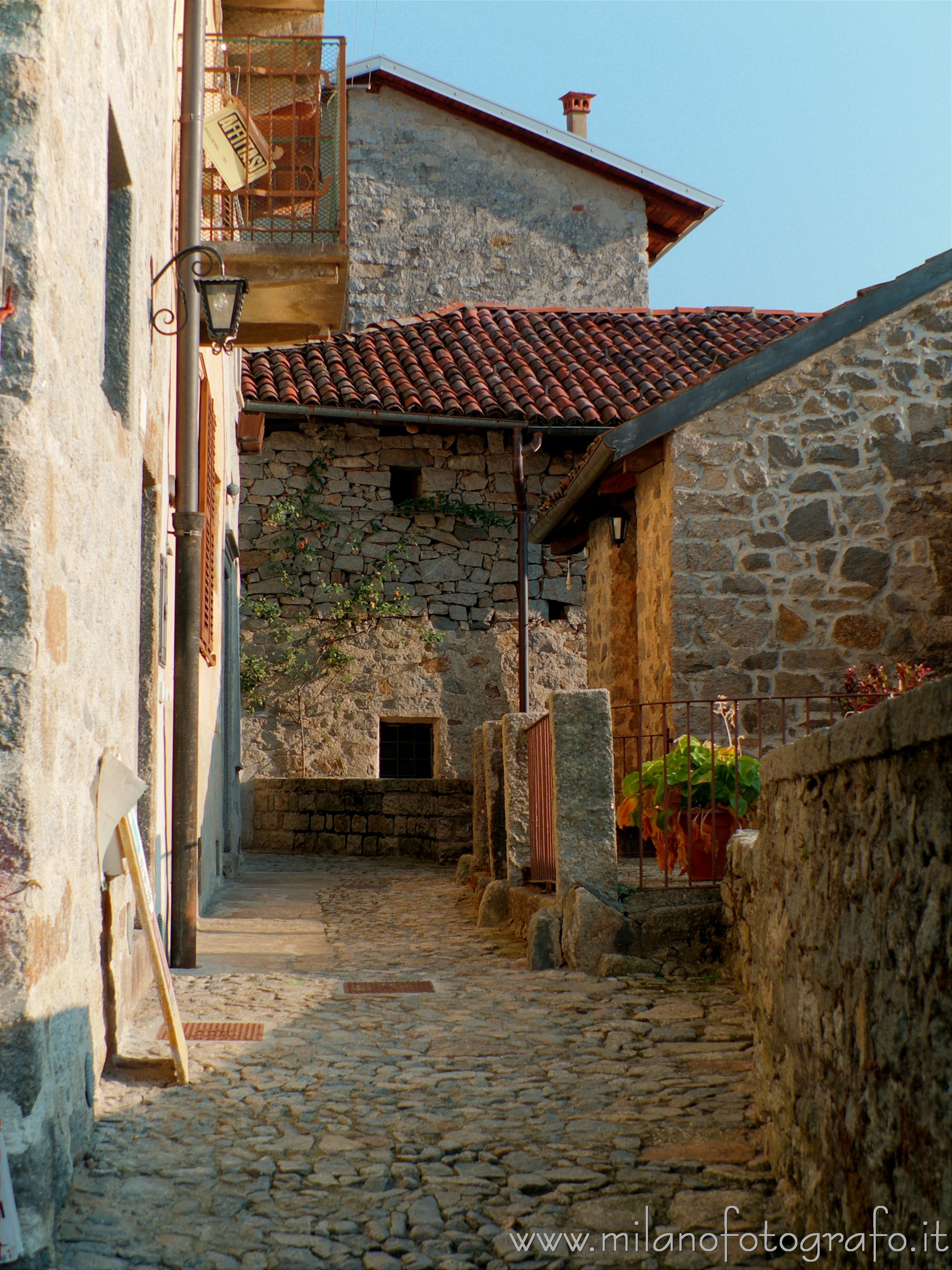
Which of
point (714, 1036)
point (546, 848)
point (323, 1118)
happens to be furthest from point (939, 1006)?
point (546, 848)

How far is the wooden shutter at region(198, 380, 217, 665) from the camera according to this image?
24.5ft

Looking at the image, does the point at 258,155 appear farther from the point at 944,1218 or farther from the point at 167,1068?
the point at 944,1218

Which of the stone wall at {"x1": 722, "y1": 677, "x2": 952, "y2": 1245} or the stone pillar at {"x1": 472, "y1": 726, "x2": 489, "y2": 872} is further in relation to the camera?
the stone pillar at {"x1": 472, "y1": 726, "x2": 489, "y2": 872}

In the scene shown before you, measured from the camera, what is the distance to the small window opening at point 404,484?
46.5 ft

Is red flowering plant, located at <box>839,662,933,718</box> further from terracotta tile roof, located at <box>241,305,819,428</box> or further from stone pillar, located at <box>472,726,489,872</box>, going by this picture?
terracotta tile roof, located at <box>241,305,819,428</box>

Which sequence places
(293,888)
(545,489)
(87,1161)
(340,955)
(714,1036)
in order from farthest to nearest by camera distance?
(545,489)
(293,888)
(340,955)
(714,1036)
(87,1161)

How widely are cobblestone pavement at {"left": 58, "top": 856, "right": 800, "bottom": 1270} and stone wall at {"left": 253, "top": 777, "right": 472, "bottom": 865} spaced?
6128 mm

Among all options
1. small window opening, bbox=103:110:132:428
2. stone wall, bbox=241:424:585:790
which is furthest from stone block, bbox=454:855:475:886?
small window opening, bbox=103:110:132:428

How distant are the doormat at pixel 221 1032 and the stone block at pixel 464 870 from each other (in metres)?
4.80

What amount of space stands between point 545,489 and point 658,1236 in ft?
38.7

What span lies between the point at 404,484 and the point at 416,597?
1407 millimetres

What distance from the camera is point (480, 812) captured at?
30.8 ft

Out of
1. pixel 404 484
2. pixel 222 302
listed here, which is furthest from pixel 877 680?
pixel 404 484

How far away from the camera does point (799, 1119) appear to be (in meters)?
2.84
